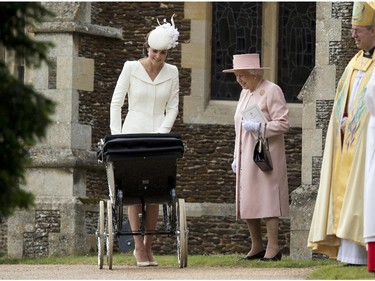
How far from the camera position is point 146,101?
12430mm

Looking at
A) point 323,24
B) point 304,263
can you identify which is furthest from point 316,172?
point 304,263

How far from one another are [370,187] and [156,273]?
2116 mm

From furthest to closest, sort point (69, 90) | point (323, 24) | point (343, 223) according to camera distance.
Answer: point (69, 90)
point (323, 24)
point (343, 223)

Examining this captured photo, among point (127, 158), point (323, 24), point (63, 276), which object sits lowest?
point (63, 276)

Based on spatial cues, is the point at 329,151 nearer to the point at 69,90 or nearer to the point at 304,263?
the point at 304,263

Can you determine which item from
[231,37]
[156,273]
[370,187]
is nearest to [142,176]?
[156,273]

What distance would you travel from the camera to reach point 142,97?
490 inches

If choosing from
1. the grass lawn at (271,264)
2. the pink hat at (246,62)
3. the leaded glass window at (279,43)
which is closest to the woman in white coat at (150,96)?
the grass lawn at (271,264)

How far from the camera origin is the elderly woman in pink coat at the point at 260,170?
12.9 meters

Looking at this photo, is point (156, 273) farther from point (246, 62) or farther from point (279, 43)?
point (279, 43)

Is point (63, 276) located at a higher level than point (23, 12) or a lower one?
lower

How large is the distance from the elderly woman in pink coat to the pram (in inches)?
43.9

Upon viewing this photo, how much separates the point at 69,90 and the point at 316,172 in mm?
3611

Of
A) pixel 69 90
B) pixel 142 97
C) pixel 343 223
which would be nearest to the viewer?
pixel 343 223
